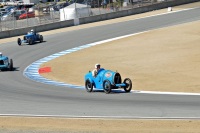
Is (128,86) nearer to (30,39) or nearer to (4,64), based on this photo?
(4,64)

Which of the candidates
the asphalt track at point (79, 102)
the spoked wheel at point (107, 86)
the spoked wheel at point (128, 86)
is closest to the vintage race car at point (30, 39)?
the asphalt track at point (79, 102)

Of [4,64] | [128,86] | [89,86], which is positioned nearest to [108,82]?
[128,86]

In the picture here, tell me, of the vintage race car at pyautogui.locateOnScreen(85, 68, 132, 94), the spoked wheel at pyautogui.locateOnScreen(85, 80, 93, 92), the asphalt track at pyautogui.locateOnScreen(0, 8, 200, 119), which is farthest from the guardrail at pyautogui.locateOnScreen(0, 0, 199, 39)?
the vintage race car at pyautogui.locateOnScreen(85, 68, 132, 94)

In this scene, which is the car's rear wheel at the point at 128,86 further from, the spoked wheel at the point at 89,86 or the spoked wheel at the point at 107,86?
the spoked wheel at the point at 89,86

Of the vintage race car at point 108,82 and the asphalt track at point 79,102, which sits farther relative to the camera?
the vintage race car at point 108,82

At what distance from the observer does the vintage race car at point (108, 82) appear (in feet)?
65.3

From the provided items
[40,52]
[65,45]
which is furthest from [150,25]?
[40,52]

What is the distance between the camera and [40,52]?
3778 centimetres

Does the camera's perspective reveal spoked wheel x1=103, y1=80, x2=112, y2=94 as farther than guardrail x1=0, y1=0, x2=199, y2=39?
No

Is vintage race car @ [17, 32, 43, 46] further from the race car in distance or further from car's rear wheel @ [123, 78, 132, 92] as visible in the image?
car's rear wheel @ [123, 78, 132, 92]

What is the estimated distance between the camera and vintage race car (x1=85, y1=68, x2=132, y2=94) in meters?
19.9

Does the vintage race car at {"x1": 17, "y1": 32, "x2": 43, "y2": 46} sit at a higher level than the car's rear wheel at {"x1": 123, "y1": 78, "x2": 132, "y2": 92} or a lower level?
higher

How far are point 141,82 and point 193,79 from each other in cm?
230

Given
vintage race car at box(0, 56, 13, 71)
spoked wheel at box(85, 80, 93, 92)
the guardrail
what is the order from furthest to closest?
1. the guardrail
2. vintage race car at box(0, 56, 13, 71)
3. spoked wheel at box(85, 80, 93, 92)
